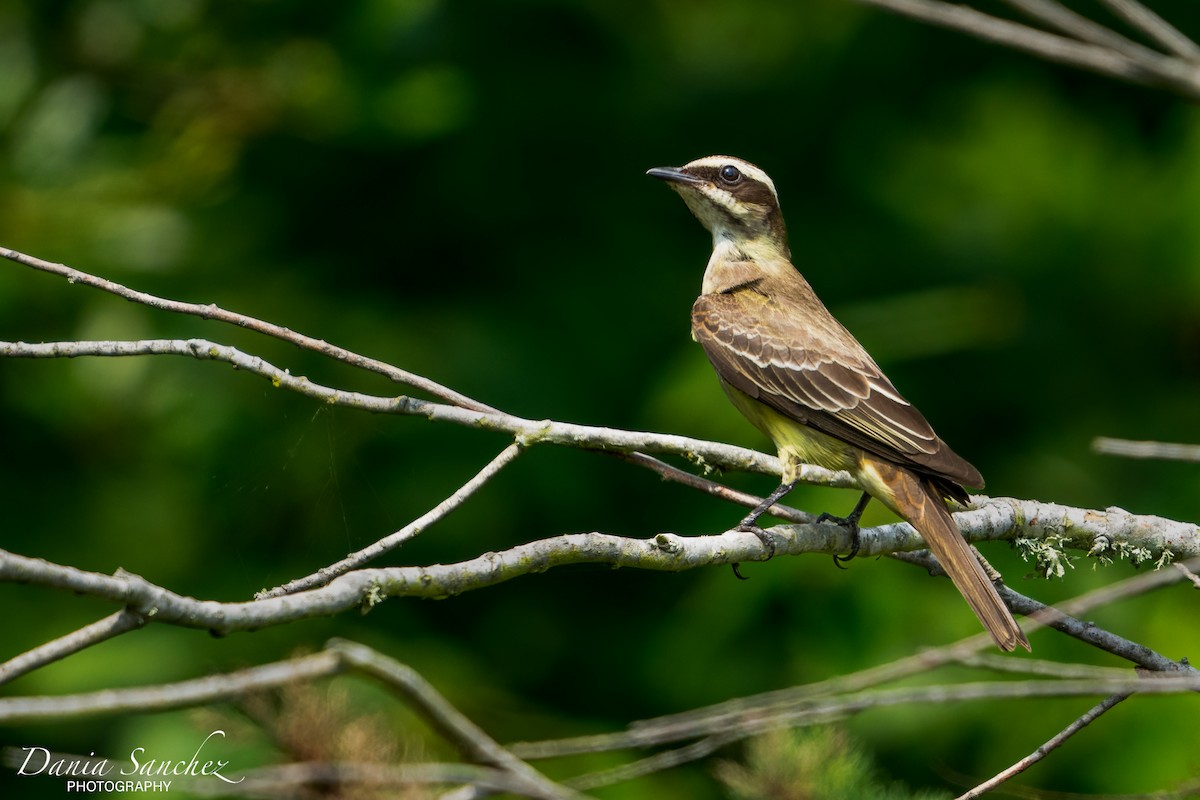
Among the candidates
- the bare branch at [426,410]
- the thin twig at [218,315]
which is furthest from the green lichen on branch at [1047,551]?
the thin twig at [218,315]

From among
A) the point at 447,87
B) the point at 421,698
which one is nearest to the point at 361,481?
the point at 447,87

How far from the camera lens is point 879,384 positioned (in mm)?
5930

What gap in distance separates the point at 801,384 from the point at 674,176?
1.73 meters

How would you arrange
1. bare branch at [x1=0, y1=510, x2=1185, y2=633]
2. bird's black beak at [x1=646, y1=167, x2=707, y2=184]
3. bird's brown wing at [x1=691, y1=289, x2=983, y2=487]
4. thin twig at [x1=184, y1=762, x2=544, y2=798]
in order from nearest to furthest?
thin twig at [x1=184, y1=762, x2=544, y2=798], bare branch at [x1=0, y1=510, x2=1185, y2=633], bird's brown wing at [x1=691, y1=289, x2=983, y2=487], bird's black beak at [x1=646, y1=167, x2=707, y2=184]

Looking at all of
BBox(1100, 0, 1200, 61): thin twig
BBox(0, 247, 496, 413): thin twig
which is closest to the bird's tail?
BBox(0, 247, 496, 413): thin twig

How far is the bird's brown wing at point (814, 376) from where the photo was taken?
17.5 ft

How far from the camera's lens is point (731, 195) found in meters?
7.07

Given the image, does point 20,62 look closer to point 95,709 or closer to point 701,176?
point 701,176

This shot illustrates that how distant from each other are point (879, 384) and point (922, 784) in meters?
3.38

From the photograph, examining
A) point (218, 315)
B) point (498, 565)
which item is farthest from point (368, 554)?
point (218, 315)

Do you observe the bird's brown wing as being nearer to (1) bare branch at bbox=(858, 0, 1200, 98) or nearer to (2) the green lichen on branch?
(2) the green lichen on branch

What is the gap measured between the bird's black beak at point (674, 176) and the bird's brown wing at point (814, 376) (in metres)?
0.73

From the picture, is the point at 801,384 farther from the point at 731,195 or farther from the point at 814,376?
the point at 731,195

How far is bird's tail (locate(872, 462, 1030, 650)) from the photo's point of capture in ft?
14.0
